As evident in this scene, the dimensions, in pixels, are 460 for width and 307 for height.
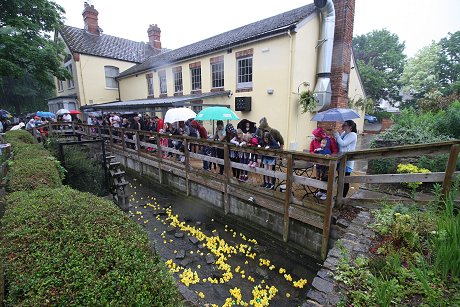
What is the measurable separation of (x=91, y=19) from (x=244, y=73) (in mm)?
18286

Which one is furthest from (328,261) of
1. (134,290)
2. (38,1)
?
(38,1)

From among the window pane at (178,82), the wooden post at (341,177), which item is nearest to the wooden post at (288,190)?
the wooden post at (341,177)

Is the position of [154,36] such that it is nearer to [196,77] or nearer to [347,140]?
[196,77]

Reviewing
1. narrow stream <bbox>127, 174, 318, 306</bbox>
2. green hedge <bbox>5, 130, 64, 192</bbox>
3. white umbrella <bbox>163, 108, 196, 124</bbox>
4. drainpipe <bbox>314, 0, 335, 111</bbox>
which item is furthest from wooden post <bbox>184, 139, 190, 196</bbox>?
drainpipe <bbox>314, 0, 335, 111</bbox>

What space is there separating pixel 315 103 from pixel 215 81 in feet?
17.7

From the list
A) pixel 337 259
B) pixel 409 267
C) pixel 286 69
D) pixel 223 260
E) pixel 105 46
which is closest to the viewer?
pixel 409 267

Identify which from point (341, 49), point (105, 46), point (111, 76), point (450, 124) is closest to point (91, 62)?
point (111, 76)

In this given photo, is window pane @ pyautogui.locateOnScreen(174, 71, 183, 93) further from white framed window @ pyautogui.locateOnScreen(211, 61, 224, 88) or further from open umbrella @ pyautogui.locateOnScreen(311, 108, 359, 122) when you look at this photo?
open umbrella @ pyautogui.locateOnScreen(311, 108, 359, 122)

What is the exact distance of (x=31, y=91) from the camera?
28.4m

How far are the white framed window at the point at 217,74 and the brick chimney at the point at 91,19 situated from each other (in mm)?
15767

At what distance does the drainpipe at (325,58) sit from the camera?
9.30 metres

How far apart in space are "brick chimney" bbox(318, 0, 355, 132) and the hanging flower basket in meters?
1.13

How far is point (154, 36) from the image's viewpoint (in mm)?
23359

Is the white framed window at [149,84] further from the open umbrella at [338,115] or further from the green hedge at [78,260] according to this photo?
the green hedge at [78,260]
